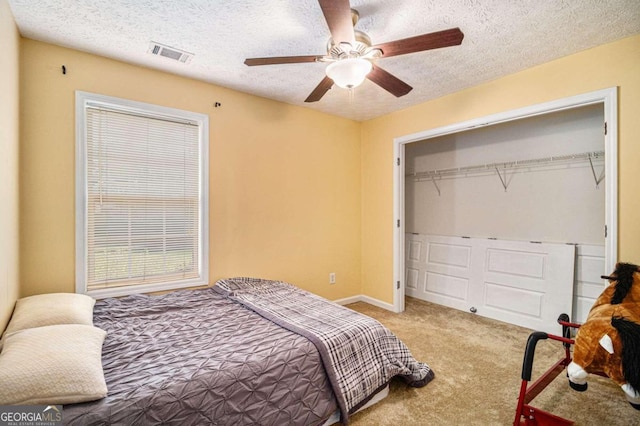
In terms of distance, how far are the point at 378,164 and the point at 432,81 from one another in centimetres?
131

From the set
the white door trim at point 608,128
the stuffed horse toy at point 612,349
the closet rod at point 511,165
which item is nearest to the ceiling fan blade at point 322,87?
the white door trim at point 608,128

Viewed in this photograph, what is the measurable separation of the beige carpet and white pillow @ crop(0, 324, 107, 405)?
1.41m

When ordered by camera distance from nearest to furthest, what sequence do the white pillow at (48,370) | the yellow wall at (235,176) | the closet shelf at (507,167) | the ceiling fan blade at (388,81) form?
the white pillow at (48,370)
the ceiling fan blade at (388,81)
the yellow wall at (235,176)
the closet shelf at (507,167)

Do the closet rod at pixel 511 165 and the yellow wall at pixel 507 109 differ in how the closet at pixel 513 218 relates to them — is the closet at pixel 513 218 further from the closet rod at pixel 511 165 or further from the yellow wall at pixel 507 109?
the yellow wall at pixel 507 109

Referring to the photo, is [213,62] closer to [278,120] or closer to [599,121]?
[278,120]

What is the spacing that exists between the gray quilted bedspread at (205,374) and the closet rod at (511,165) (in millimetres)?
3148

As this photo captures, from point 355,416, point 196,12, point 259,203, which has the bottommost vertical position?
point 355,416

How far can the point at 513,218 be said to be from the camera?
3.51 meters

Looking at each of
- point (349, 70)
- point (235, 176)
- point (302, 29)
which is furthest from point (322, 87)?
point (235, 176)

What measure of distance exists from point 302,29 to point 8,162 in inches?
79.1

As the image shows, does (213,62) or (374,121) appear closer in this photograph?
(213,62)

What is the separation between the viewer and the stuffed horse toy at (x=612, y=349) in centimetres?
125

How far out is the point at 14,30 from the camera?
1989mm

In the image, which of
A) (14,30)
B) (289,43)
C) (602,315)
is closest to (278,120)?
(289,43)
